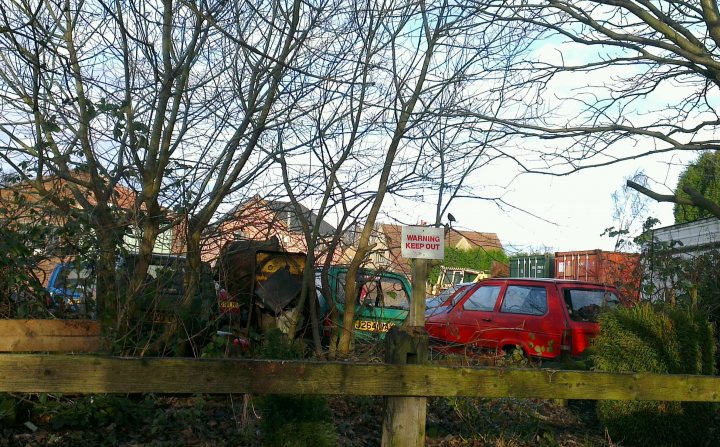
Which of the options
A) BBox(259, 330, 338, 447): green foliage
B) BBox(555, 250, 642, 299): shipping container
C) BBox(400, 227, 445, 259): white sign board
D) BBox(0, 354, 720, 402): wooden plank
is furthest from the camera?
BBox(555, 250, 642, 299): shipping container

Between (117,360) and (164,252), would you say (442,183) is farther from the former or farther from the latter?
(117,360)

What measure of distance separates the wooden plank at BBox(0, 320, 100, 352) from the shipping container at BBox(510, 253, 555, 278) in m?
24.2

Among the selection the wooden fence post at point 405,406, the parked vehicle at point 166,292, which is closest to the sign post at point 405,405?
the wooden fence post at point 405,406

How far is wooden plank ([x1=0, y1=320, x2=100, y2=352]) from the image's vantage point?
579 cm

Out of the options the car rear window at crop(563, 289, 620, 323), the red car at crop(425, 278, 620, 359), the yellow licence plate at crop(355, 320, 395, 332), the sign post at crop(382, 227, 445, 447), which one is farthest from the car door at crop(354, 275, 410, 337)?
the sign post at crop(382, 227, 445, 447)

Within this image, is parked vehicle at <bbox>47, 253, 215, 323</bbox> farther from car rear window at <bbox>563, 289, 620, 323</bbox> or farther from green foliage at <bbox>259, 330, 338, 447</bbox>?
car rear window at <bbox>563, 289, 620, 323</bbox>

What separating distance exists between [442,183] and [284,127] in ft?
7.19

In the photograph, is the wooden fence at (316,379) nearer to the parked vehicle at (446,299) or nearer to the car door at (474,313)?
the car door at (474,313)

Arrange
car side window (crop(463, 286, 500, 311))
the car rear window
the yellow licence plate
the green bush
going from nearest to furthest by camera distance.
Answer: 1. the green bush
2. the yellow licence plate
3. the car rear window
4. car side window (crop(463, 286, 500, 311))

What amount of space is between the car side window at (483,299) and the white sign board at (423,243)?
5088 mm

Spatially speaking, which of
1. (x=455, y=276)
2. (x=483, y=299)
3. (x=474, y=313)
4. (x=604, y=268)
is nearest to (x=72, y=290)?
(x=474, y=313)

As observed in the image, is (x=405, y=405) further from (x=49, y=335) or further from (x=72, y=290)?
(x=72, y=290)

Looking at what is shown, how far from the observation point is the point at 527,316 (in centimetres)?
1045

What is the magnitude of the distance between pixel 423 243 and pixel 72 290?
10.3 feet
